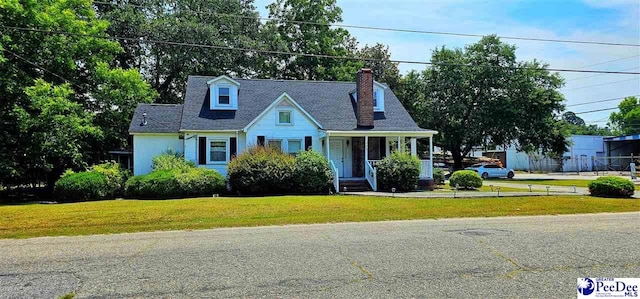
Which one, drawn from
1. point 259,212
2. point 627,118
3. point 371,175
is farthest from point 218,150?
point 627,118

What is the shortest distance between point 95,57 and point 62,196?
11.6 m

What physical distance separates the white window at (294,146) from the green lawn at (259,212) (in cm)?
718

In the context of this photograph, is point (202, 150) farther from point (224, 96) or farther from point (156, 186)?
point (156, 186)

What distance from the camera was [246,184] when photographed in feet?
68.0

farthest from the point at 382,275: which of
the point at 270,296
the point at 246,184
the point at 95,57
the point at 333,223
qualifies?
the point at 95,57

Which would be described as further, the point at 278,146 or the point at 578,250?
the point at 278,146

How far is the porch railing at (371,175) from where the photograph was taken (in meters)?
22.9

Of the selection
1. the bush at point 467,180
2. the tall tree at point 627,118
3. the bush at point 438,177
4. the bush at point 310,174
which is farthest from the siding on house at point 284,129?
the tall tree at point 627,118

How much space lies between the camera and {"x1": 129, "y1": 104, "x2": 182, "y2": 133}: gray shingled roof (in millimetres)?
24406

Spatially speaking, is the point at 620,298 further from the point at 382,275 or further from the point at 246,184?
the point at 246,184

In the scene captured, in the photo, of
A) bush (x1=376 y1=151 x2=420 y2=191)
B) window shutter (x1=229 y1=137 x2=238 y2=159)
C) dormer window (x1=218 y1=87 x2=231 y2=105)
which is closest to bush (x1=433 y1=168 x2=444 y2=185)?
bush (x1=376 y1=151 x2=420 y2=191)

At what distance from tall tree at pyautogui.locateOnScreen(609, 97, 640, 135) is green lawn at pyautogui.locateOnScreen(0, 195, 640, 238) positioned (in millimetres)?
102544

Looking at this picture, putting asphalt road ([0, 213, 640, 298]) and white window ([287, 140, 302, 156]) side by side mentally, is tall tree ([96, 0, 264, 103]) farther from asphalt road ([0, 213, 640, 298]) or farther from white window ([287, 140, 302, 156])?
asphalt road ([0, 213, 640, 298])

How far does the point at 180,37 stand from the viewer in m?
35.5
